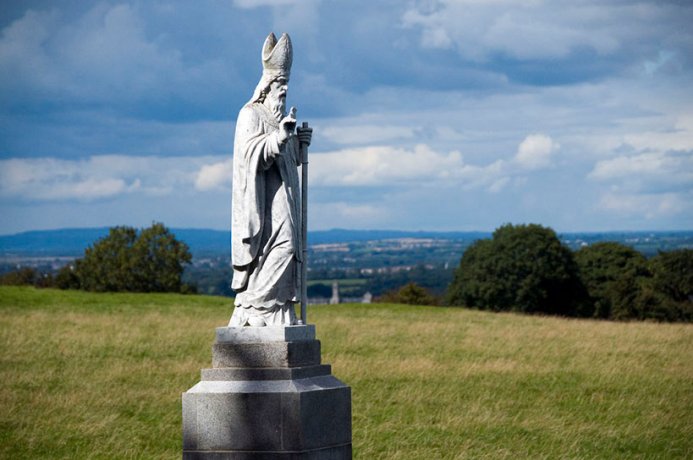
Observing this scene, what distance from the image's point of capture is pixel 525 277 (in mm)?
81625

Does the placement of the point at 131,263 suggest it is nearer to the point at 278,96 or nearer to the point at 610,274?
the point at 610,274

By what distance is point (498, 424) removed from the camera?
21.7 meters

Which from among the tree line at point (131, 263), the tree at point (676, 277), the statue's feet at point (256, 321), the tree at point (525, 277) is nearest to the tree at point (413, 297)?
the tree at point (525, 277)

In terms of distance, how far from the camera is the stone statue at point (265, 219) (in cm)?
1336

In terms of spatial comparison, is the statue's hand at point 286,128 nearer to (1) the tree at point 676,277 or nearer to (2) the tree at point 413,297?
(1) the tree at point 676,277

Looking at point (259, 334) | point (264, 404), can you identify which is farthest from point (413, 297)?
point (264, 404)

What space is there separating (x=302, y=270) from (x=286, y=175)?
3.89ft

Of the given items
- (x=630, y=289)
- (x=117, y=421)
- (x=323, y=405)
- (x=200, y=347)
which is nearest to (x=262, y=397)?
(x=323, y=405)

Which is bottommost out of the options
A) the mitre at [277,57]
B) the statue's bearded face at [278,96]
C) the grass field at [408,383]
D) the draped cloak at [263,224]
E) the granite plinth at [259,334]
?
the grass field at [408,383]

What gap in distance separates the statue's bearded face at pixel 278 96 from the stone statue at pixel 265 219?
0.07 meters

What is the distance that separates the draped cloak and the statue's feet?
0.20ft

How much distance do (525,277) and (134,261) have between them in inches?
1428

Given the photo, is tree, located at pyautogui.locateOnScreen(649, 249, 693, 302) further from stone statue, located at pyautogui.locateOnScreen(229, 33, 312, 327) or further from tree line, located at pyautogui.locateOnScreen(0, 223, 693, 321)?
stone statue, located at pyautogui.locateOnScreen(229, 33, 312, 327)

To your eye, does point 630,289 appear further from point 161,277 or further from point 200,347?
point 200,347
